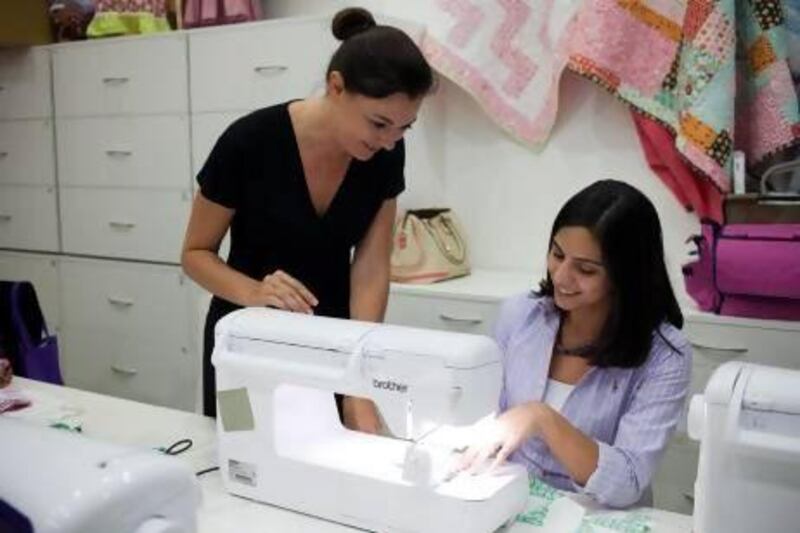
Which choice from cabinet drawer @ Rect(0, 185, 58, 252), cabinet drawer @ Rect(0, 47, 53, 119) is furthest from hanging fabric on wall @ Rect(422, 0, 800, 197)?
cabinet drawer @ Rect(0, 185, 58, 252)

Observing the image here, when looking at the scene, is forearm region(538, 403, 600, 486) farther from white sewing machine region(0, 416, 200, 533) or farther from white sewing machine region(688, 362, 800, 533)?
white sewing machine region(0, 416, 200, 533)

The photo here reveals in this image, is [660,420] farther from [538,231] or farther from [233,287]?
[538,231]

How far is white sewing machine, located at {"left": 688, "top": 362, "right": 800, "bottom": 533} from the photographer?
3.04 ft

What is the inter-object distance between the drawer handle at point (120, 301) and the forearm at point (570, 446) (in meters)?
2.31

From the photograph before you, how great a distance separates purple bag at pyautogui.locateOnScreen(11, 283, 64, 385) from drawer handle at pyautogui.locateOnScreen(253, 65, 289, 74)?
1014 mm

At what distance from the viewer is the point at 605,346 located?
57.2 inches

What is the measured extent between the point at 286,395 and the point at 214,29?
192 cm

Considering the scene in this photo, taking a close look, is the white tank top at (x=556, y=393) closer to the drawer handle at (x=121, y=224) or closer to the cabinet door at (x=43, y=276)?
the drawer handle at (x=121, y=224)

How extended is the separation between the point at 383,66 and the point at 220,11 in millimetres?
1737

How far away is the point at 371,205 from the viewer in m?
1.68

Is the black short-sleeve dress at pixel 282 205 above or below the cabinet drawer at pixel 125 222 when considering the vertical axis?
above

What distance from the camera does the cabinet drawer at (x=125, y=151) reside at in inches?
118

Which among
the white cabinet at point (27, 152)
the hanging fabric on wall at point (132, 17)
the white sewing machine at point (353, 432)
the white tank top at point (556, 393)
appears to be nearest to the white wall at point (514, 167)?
the hanging fabric on wall at point (132, 17)

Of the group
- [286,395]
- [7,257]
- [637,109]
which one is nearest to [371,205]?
[286,395]
